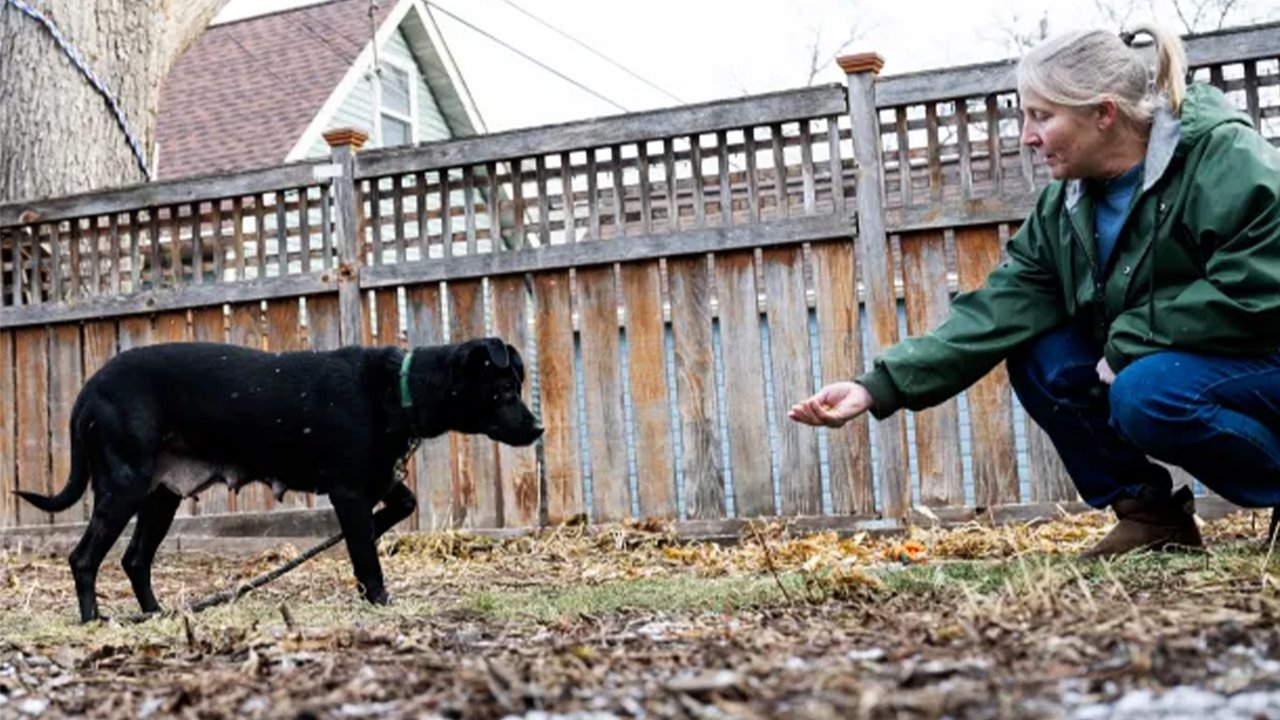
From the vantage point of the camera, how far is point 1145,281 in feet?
13.0

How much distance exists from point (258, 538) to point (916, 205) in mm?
3595

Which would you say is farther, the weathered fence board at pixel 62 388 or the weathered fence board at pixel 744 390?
the weathered fence board at pixel 62 388

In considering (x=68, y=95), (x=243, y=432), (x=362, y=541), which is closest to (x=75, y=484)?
(x=243, y=432)

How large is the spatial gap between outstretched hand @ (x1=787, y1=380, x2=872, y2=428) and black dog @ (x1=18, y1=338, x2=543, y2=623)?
1795 mm

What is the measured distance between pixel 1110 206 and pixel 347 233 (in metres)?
4.39

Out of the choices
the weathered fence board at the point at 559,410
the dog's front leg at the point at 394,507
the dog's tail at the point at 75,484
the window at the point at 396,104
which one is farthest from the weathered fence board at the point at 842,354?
the window at the point at 396,104

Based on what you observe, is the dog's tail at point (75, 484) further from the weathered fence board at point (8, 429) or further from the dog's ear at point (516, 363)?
the weathered fence board at point (8, 429)

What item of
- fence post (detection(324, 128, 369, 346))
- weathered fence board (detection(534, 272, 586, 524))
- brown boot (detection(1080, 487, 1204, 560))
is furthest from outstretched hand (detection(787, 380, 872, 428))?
fence post (detection(324, 128, 369, 346))

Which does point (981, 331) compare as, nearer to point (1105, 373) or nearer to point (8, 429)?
point (1105, 373)

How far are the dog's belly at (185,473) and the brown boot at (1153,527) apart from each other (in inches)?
116

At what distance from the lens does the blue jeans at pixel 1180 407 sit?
388cm

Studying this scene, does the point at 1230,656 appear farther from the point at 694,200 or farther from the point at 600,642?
the point at 694,200

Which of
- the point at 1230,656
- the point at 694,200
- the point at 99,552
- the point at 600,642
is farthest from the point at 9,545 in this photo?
the point at 1230,656

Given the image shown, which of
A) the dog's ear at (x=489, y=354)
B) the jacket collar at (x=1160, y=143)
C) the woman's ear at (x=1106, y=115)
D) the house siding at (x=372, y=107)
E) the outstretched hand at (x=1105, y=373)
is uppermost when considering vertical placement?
the house siding at (x=372, y=107)
